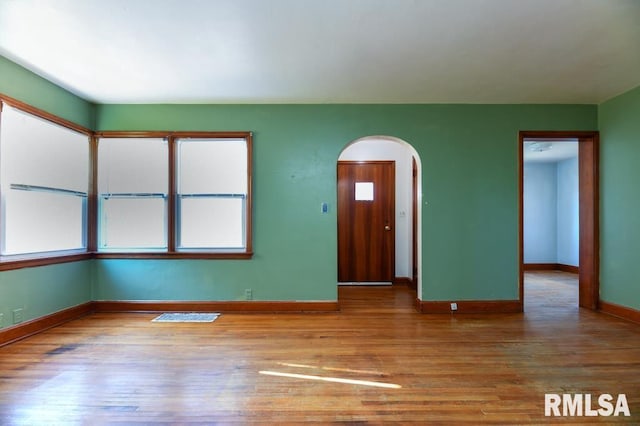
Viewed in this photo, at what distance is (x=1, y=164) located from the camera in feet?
9.26

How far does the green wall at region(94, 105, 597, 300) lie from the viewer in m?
3.93

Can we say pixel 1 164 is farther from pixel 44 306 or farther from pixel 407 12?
pixel 407 12

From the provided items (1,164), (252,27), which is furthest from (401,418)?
(1,164)

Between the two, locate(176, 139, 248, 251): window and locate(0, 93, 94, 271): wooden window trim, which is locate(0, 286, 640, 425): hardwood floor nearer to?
locate(0, 93, 94, 271): wooden window trim

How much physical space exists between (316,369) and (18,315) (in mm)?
2876

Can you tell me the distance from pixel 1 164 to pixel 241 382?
9.46 ft

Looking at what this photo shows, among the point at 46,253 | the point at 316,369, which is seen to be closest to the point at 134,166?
the point at 46,253

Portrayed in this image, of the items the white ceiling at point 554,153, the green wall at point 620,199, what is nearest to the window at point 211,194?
the green wall at point 620,199

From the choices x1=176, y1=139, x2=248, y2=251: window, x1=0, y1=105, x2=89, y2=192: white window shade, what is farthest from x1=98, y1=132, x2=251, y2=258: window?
x1=0, y1=105, x2=89, y2=192: white window shade

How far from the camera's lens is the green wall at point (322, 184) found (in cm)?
393

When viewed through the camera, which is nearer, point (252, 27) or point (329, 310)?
point (252, 27)

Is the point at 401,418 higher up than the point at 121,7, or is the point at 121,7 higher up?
the point at 121,7

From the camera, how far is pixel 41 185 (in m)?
3.22

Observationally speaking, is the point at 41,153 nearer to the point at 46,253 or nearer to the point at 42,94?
the point at 42,94
